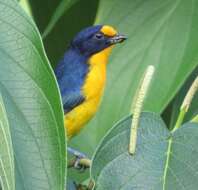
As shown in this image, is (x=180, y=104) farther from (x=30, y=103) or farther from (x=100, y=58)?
(x=100, y=58)

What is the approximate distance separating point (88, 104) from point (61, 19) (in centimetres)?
77

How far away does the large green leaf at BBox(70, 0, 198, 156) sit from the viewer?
1708mm

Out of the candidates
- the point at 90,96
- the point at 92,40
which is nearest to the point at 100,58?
the point at 92,40

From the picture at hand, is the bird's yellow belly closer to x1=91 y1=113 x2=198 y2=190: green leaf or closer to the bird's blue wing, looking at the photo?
the bird's blue wing

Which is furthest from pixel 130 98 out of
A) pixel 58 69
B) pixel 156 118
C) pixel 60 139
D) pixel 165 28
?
pixel 58 69

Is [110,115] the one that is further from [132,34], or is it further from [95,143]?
[132,34]

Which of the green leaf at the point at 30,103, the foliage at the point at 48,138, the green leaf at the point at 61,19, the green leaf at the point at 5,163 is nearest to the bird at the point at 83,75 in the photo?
the green leaf at the point at 61,19

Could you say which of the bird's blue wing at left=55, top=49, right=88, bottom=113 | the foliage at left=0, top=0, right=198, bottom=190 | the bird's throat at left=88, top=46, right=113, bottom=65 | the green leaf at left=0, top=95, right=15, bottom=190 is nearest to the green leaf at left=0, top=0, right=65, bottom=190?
the foliage at left=0, top=0, right=198, bottom=190

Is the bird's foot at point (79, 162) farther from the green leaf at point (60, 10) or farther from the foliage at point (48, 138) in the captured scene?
the green leaf at point (60, 10)

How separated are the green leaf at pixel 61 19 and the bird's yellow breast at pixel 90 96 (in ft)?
2.09

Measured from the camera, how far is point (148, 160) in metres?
1.04

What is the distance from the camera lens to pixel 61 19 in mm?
1843

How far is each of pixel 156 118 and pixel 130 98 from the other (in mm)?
658

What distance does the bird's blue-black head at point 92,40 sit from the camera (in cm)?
264
